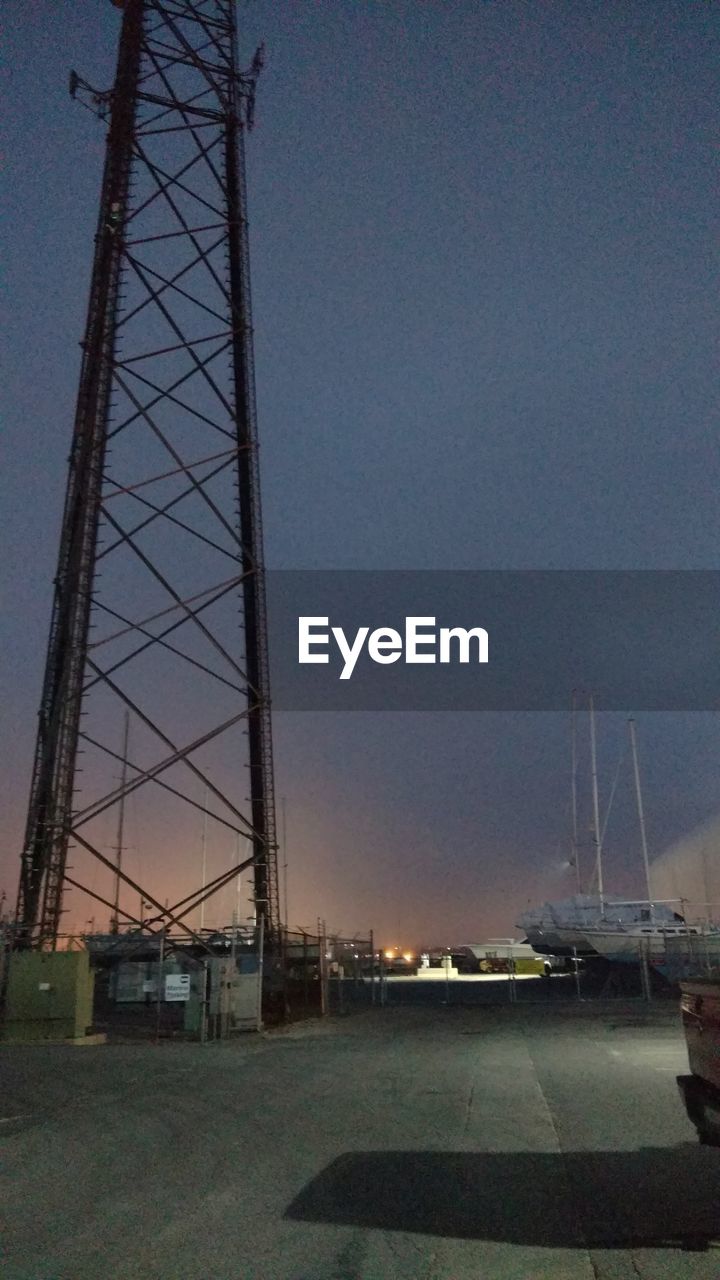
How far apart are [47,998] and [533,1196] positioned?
15.6 meters

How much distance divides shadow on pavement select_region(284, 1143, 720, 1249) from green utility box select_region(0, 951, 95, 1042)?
44.0 ft

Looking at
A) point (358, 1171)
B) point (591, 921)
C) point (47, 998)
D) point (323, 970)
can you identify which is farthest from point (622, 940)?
point (358, 1171)

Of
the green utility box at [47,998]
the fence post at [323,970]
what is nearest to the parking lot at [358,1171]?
the green utility box at [47,998]

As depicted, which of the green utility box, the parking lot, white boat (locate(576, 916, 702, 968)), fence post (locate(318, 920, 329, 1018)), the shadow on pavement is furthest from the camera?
white boat (locate(576, 916, 702, 968))

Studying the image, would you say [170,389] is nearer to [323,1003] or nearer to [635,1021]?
[323,1003]

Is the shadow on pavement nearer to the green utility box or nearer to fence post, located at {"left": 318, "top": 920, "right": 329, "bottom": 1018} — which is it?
the green utility box

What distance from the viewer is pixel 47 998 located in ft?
67.1

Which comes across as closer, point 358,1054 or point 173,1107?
point 173,1107

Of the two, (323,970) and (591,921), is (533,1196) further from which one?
(591,921)

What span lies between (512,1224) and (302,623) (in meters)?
20.6

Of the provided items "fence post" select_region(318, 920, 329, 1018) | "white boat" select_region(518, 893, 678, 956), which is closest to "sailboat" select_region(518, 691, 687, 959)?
"white boat" select_region(518, 893, 678, 956)

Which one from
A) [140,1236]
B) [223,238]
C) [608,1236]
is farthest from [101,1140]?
[223,238]

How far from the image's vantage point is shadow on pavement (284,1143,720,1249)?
6320 millimetres

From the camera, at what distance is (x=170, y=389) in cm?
2895
